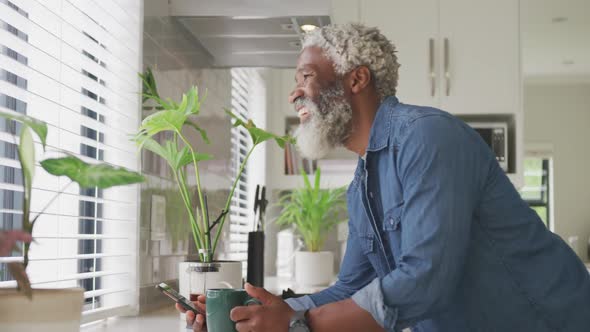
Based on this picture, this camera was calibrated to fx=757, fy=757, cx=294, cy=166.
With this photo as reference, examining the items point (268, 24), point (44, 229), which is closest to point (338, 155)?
point (268, 24)

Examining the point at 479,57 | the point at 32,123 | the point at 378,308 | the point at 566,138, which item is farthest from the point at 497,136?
the point at 566,138

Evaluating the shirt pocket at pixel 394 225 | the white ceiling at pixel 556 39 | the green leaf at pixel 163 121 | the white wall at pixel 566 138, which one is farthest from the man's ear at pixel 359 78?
the white wall at pixel 566 138

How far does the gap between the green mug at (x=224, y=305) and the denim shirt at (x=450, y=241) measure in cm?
22

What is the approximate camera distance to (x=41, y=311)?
896 mm

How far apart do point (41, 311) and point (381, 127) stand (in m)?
0.80

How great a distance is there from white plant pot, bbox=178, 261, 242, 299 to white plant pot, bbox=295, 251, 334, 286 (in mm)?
1695

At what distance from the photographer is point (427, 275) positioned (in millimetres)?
1204

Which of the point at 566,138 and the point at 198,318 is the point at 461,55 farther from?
the point at 566,138

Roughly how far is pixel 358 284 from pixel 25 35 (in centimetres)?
93

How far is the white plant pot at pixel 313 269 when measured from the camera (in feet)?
11.9

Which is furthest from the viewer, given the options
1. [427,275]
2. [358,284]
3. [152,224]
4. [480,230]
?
[152,224]

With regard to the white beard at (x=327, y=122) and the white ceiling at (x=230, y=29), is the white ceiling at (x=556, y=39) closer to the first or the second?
the white ceiling at (x=230, y=29)

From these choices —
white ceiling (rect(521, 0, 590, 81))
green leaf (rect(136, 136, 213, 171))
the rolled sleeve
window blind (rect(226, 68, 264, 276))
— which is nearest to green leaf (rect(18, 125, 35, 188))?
the rolled sleeve

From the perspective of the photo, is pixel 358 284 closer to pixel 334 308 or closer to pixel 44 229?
pixel 334 308
